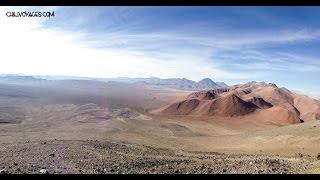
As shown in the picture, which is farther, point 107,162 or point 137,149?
point 137,149

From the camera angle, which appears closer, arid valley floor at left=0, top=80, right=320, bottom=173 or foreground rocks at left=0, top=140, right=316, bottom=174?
foreground rocks at left=0, top=140, right=316, bottom=174

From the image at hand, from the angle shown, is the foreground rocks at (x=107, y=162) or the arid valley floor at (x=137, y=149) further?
the arid valley floor at (x=137, y=149)

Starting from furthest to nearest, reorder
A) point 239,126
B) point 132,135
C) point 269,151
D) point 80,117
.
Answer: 1. point 239,126
2. point 80,117
3. point 132,135
4. point 269,151

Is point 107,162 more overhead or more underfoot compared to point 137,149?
more overhead

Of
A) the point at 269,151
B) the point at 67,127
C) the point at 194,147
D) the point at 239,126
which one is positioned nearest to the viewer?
the point at 269,151

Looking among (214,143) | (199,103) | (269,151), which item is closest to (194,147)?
(214,143)
